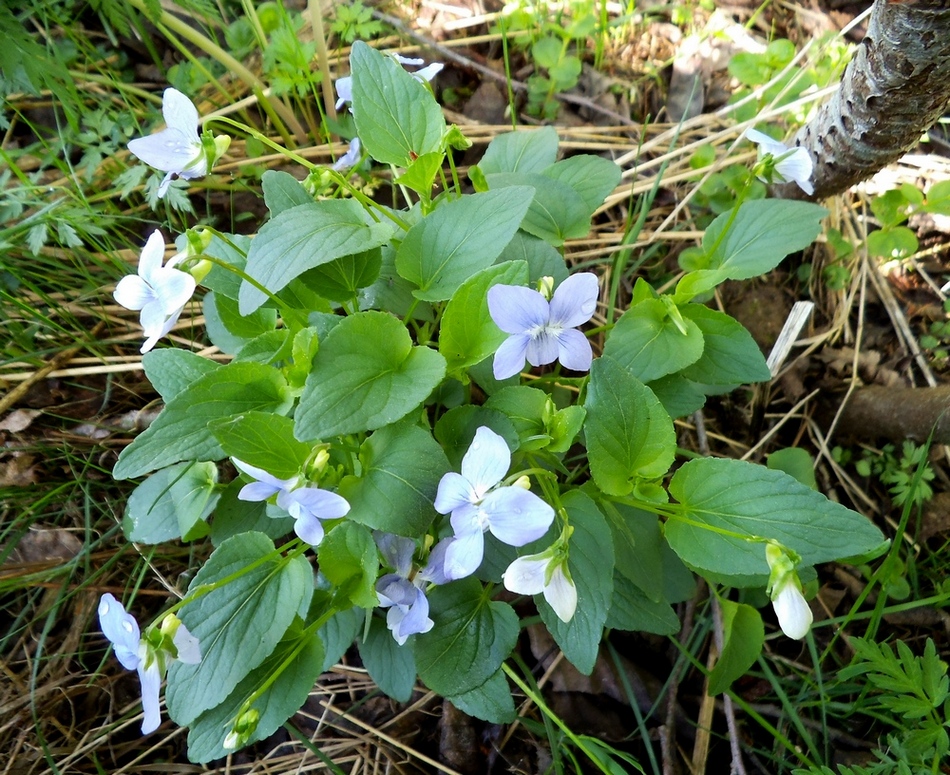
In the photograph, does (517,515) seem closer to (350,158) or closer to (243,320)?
(243,320)

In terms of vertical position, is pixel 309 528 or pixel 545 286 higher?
pixel 545 286

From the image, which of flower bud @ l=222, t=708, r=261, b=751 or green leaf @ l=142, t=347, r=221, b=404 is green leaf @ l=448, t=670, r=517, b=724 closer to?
flower bud @ l=222, t=708, r=261, b=751

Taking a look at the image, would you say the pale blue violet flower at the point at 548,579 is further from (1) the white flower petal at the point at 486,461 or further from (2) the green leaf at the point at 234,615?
(2) the green leaf at the point at 234,615

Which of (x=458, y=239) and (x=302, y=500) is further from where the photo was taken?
(x=458, y=239)

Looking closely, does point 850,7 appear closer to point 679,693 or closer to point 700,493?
point 700,493

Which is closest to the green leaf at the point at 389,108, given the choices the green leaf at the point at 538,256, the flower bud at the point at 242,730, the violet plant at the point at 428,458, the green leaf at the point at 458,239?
the violet plant at the point at 428,458

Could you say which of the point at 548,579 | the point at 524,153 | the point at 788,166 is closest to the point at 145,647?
the point at 548,579

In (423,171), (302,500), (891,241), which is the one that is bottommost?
(302,500)
